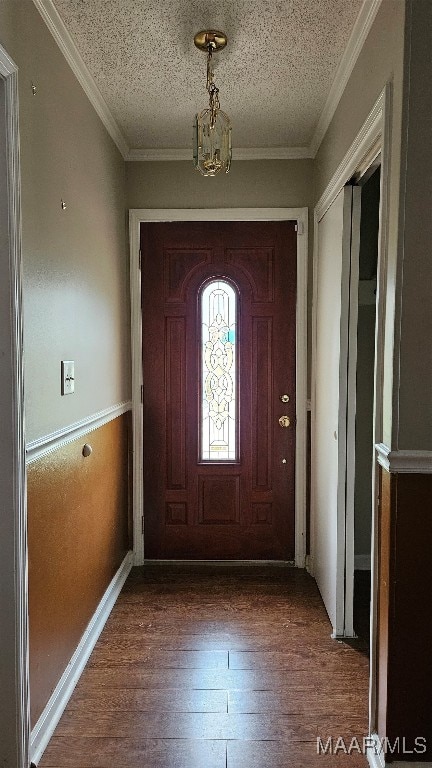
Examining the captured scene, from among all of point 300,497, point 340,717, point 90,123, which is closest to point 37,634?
point 340,717

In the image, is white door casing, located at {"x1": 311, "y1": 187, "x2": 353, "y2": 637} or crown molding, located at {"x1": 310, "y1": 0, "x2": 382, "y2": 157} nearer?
crown molding, located at {"x1": 310, "y1": 0, "x2": 382, "y2": 157}

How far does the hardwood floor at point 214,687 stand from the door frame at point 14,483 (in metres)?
0.28

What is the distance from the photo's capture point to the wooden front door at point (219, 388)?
3270 millimetres

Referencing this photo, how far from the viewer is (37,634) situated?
5.95 feet

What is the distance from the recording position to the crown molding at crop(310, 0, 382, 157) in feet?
6.07

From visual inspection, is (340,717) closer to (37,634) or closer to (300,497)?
(37,634)

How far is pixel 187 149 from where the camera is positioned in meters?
3.19

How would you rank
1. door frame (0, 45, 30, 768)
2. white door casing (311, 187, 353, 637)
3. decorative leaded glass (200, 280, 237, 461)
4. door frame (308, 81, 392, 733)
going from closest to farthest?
door frame (0, 45, 30, 768), door frame (308, 81, 392, 733), white door casing (311, 187, 353, 637), decorative leaded glass (200, 280, 237, 461)

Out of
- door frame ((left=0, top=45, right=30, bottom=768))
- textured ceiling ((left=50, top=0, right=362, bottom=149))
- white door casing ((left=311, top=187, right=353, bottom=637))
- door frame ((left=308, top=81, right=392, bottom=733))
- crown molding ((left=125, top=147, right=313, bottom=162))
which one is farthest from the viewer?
crown molding ((left=125, top=147, right=313, bottom=162))

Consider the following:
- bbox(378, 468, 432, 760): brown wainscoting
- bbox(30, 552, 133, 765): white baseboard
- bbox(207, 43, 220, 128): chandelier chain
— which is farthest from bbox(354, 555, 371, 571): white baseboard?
bbox(207, 43, 220, 128): chandelier chain

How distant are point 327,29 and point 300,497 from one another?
2.39m

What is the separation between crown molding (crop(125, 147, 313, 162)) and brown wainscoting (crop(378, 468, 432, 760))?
2254mm

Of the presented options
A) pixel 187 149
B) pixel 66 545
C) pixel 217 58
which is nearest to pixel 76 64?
pixel 217 58

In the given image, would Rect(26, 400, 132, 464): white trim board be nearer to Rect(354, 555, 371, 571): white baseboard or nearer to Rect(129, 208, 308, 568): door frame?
Rect(129, 208, 308, 568): door frame
